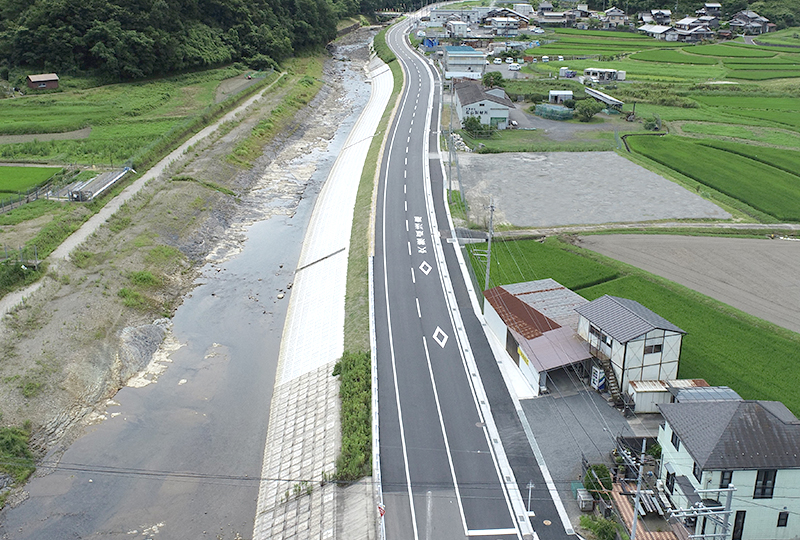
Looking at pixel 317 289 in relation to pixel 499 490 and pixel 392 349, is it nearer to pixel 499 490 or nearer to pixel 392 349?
pixel 392 349

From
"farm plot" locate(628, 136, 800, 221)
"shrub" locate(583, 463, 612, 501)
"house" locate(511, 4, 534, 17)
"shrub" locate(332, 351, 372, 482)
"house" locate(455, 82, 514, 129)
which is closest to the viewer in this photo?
"shrub" locate(583, 463, 612, 501)

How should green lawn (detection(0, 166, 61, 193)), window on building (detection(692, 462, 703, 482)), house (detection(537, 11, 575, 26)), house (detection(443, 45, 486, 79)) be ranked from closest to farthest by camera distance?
window on building (detection(692, 462, 703, 482)), green lawn (detection(0, 166, 61, 193)), house (detection(443, 45, 486, 79)), house (detection(537, 11, 575, 26))

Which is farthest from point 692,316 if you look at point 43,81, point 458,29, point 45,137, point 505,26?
point 505,26

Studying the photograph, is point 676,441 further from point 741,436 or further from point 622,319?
point 622,319

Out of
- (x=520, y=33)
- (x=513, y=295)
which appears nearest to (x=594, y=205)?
(x=513, y=295)

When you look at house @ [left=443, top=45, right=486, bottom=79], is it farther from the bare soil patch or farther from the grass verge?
the bare soil patch

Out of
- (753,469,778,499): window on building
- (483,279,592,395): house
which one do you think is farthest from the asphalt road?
(753,469,778,499): window on building
